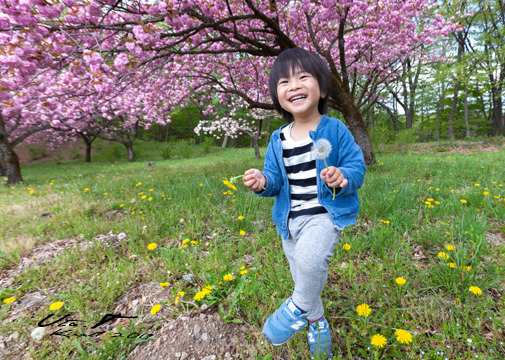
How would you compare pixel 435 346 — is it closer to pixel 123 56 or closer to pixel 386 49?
pixel 123 56

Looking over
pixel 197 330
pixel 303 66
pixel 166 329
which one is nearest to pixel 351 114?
pixel 303 66

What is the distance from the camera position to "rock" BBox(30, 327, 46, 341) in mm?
1513

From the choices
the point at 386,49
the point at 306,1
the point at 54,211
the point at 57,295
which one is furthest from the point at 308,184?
the point at 386,49

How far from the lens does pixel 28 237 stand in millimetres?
2912

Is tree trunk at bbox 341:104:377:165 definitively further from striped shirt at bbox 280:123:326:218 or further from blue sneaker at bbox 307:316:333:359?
blue sneaker at bbox 307:316:333:359

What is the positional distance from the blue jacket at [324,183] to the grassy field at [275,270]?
68 cm

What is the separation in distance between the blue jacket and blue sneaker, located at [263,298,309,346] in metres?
0.43

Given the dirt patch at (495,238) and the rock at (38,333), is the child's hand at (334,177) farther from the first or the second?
the dirt patch at (495,238)

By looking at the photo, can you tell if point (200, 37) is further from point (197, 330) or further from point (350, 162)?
point (197, 330)

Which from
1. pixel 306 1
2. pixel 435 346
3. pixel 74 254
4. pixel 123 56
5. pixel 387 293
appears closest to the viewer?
pixel 435 346

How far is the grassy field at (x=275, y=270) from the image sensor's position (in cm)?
139

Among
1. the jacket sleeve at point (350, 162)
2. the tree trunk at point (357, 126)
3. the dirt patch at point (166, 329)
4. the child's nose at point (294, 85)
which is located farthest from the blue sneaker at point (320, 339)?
the tree trunk at point (357, 126)

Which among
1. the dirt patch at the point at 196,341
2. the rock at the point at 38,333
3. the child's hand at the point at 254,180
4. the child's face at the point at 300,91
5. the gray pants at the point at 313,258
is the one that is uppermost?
the child's face at the point at 300,91

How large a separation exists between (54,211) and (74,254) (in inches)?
85.1
